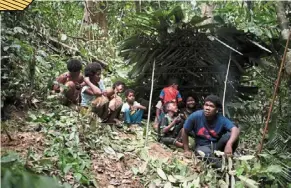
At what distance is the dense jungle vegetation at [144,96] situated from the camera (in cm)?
417

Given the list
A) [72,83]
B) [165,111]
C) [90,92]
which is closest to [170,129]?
[165,111]

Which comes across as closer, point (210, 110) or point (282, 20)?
point (210, 110)

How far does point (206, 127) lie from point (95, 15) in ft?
17.2

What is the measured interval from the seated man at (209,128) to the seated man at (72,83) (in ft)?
5.15

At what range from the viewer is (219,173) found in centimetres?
471

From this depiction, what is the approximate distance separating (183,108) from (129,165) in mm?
2147

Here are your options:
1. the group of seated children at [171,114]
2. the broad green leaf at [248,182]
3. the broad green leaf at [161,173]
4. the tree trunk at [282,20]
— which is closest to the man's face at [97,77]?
the group of seated children at [171,114]

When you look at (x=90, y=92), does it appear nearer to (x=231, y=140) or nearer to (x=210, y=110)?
(x=210, y=110)

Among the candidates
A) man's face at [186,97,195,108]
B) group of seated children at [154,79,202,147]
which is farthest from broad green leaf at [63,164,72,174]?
man's face at [186,97,195,108]

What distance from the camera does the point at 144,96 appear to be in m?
6.83

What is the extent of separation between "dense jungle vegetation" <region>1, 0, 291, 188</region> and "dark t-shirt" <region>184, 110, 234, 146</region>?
14.0 inches

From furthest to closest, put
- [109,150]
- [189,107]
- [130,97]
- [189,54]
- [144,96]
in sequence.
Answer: [144,96] → [189,54] → [189,107] → [130,97] → [109,150]

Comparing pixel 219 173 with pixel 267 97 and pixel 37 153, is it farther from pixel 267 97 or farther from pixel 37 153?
pixel 267 97

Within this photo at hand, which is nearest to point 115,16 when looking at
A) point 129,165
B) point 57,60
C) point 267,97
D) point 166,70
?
point 57,60
